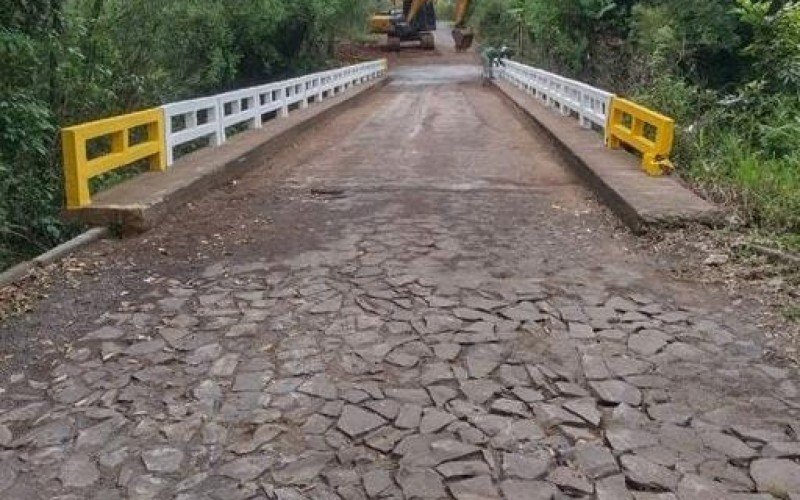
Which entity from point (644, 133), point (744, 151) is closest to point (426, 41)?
point (644, 133)

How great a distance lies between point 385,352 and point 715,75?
425 inches

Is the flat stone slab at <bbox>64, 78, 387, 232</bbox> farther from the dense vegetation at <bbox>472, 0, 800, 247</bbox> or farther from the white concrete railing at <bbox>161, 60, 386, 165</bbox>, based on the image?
the dense vegetation at <bbox>472, 0, 800, 247</bbox>

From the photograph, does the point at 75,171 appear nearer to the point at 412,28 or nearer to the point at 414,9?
the point at 414,9

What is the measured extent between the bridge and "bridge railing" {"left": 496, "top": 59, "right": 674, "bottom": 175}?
4.7 inches

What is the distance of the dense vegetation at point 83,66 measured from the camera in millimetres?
7391

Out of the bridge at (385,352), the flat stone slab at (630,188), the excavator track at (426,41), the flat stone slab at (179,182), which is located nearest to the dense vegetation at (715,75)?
the flat stone slab at (630,188)

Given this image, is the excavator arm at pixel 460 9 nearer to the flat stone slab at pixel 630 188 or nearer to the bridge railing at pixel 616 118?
the bridge railing at pixel 616 118

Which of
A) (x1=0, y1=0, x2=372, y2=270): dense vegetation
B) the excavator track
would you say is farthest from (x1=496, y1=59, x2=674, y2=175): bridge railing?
the excavator track

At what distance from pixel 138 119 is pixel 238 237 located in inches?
77.2

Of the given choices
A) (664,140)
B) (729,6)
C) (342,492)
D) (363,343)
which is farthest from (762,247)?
(729,6)

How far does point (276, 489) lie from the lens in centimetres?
316

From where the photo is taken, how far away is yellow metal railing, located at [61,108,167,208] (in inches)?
265

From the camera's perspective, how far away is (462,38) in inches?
1922

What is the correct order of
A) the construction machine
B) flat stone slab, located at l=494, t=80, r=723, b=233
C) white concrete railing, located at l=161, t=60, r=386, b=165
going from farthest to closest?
the construction machine → white concrete railing, located at l=161, t=60, r=386, b=165 → flat stone slab, located at l=494, t=80, r=723, b=233
